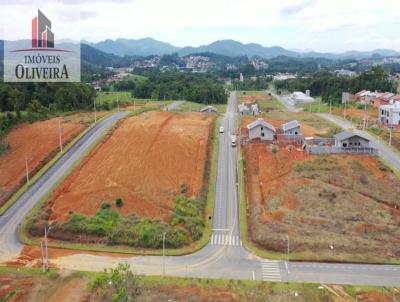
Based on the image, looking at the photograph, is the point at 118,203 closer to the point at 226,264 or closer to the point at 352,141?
the point at 226,264

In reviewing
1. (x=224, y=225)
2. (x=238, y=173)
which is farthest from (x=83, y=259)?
(x=238, y=173)

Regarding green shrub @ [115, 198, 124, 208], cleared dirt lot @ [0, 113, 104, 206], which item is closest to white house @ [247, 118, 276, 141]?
cleared dirt lot @ [0, 113, 104, 206]

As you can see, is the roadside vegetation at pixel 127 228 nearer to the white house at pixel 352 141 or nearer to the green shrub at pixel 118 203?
the green shrub at pixel 118 203

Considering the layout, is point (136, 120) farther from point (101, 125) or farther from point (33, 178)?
point (33, 178)

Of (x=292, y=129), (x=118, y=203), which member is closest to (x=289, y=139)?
(x=292, y=129)

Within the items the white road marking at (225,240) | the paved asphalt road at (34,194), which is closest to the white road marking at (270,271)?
the white road marking at (225,240)

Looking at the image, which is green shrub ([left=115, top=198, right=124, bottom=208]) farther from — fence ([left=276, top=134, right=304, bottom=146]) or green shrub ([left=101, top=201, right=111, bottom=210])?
fence ([left=276, top=134, right=304, bottom=146])
